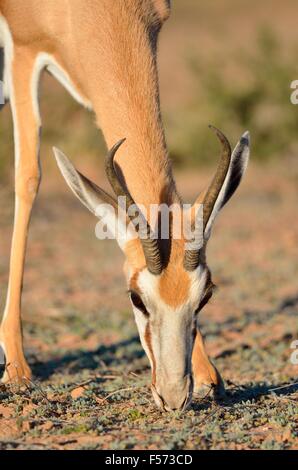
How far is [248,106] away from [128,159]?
17857 millimetres

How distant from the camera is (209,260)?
14.0 metres

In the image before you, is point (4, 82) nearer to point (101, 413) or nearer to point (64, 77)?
point (64, 77)

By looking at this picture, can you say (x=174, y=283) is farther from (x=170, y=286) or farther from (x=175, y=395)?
(x=175, y=395)

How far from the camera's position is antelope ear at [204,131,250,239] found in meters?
6.14

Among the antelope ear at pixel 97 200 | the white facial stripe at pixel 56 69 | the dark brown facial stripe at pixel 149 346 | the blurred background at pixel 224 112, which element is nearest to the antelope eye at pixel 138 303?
the dark brown facial stripe at pixel 149 346

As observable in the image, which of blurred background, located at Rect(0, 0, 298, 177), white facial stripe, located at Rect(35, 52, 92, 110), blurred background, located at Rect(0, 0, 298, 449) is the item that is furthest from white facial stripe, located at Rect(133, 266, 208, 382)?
blurred background, located at Rect(0, 0, 298, 177)

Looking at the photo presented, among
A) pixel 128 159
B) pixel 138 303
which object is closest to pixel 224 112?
pixel 128 159

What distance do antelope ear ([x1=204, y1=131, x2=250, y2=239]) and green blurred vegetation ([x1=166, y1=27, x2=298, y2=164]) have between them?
16813mm

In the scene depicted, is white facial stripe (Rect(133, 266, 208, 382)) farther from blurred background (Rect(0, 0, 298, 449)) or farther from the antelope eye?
blurred background (Rect(0, 0, 298, 449))

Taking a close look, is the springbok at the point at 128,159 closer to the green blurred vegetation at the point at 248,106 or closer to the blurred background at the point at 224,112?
the blurred background at the point at 224,112

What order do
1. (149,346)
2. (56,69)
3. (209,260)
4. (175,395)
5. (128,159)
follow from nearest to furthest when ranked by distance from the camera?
(175,395) < (149,346) < (128,159) < (56,69) < (209,260)

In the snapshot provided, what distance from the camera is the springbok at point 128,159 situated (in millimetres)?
5875
